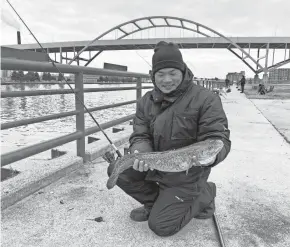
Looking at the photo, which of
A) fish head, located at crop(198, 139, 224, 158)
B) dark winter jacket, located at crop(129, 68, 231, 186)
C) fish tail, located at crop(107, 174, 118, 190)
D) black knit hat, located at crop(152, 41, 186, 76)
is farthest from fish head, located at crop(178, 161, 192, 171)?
black knit hat, located at crop(152, 41, 186, 76)

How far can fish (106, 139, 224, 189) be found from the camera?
1.88 metres

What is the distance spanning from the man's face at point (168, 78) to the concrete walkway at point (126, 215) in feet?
3.65

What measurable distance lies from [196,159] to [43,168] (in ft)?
6.31

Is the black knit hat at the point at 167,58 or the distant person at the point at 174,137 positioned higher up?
the black knit hat at the point at 167,58

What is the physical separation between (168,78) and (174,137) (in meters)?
0.47

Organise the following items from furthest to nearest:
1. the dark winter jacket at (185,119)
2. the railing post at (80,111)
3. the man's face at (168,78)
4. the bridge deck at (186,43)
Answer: the bridge deck at (186,43)
the railing post at (80,111)
the man's face at (168,78)
the dark winter jacket at (185,119)

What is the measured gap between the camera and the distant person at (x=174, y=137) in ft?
7.02

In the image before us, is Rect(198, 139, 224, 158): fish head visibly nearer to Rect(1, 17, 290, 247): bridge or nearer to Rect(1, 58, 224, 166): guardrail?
Rect(1, 17, 290, 247): bridge

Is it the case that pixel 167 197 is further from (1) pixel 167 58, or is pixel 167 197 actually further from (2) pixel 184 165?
(1) pixel 167 58

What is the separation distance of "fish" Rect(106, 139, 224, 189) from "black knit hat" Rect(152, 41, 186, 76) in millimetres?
662

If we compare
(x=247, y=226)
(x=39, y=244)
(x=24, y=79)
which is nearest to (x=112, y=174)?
(x=39, y=244)

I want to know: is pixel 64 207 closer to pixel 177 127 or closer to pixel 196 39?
pixel 177 127

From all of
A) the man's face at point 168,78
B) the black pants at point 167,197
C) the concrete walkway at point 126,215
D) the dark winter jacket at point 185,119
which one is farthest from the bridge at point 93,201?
the man's face at point 168,78

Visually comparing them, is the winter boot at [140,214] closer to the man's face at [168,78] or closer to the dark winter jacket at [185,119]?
the dark winter jacket at [185,119]
